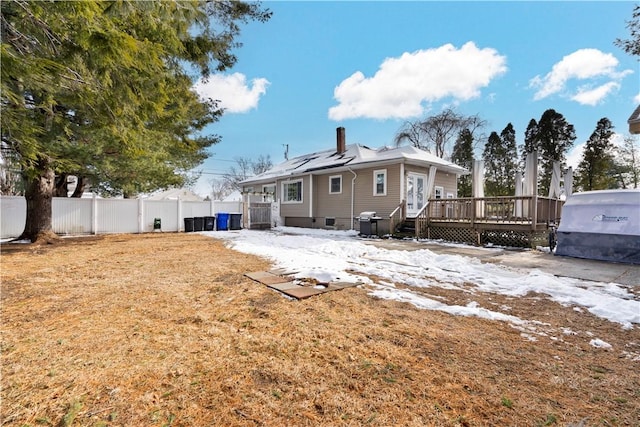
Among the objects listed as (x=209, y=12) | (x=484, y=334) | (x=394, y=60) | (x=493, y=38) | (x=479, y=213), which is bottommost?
(x=484, y=334)

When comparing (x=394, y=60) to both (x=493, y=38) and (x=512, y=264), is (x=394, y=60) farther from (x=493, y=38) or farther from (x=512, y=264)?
(x=512, y=264)

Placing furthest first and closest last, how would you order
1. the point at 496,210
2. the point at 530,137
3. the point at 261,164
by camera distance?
1. the point at 261,164
2. the point at 530,137
3. the point at 496,210

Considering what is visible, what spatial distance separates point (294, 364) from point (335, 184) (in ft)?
44.7

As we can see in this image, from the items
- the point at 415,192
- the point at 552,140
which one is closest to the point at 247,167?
the point at 415,192

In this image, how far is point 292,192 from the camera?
17.8 meters

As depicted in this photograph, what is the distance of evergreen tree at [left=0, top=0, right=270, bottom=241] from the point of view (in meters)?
3.27

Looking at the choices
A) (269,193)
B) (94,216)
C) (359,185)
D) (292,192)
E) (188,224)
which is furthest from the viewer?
(269,193)

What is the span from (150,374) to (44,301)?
8.55 feet

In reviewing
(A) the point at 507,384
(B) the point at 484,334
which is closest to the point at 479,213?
(B) the point at 484,334

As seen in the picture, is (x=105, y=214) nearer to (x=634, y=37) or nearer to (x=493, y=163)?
(x=634, y=37)

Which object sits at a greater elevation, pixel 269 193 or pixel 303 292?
pixel 269 193

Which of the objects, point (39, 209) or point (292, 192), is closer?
point (39, 209)

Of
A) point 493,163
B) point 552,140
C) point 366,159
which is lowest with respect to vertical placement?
point 366,159

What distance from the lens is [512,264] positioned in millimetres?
6285
